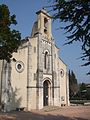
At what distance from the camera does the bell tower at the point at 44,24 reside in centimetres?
3644

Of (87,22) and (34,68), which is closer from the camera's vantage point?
(87,22)

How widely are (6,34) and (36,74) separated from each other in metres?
14.8

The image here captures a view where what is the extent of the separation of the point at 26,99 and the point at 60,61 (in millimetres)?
11529

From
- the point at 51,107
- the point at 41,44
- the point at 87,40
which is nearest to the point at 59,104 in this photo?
the point at 51,107

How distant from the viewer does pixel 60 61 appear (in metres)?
40.4

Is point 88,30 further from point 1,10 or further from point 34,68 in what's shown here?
point 34,68

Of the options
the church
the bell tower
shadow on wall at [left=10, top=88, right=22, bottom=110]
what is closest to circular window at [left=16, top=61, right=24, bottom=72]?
the church

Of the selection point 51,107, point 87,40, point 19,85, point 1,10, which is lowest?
point 51,107

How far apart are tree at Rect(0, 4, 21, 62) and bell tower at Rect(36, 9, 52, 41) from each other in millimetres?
15473

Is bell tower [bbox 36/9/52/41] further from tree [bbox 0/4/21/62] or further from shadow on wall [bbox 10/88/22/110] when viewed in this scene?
tree [bbox 0/4/21/62]

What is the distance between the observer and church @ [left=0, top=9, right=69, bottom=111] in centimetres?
2995

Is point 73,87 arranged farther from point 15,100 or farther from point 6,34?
point 6,34

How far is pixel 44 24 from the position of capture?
1500 inches

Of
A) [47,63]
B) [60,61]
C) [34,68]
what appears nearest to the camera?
[34,68]
